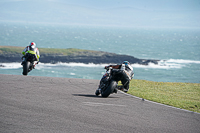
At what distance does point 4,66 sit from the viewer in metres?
87.8

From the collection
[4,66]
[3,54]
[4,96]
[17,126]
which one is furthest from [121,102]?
[3,54]

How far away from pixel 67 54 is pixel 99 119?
10409cm

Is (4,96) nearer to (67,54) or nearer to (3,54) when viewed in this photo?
(3,54)

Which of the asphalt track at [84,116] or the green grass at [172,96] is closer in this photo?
the asphalt track at [84,116]

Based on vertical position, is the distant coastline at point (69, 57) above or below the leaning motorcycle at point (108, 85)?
above

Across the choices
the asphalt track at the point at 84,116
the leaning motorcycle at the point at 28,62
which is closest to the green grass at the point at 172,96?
the asphalt track at the point at 84,116

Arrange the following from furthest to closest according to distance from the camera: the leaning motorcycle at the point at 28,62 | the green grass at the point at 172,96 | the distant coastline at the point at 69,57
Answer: the distant coastline at the point at 69,57
the leaning motorcycle at the point at 28,62
the green grass at the point at 172,96

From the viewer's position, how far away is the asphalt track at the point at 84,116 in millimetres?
8156

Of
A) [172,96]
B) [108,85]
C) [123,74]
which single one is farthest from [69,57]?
[123,74]

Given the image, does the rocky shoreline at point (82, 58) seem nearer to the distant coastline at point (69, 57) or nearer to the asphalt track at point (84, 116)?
the distant coastline at point (69, 57)

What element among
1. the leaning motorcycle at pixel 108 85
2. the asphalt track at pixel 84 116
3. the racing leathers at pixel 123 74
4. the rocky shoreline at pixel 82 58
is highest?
the rocky shoreline at pixel 82 58

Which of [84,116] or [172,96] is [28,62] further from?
[84,116]

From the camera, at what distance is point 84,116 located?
9328 millimetres

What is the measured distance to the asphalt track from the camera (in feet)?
26.8
